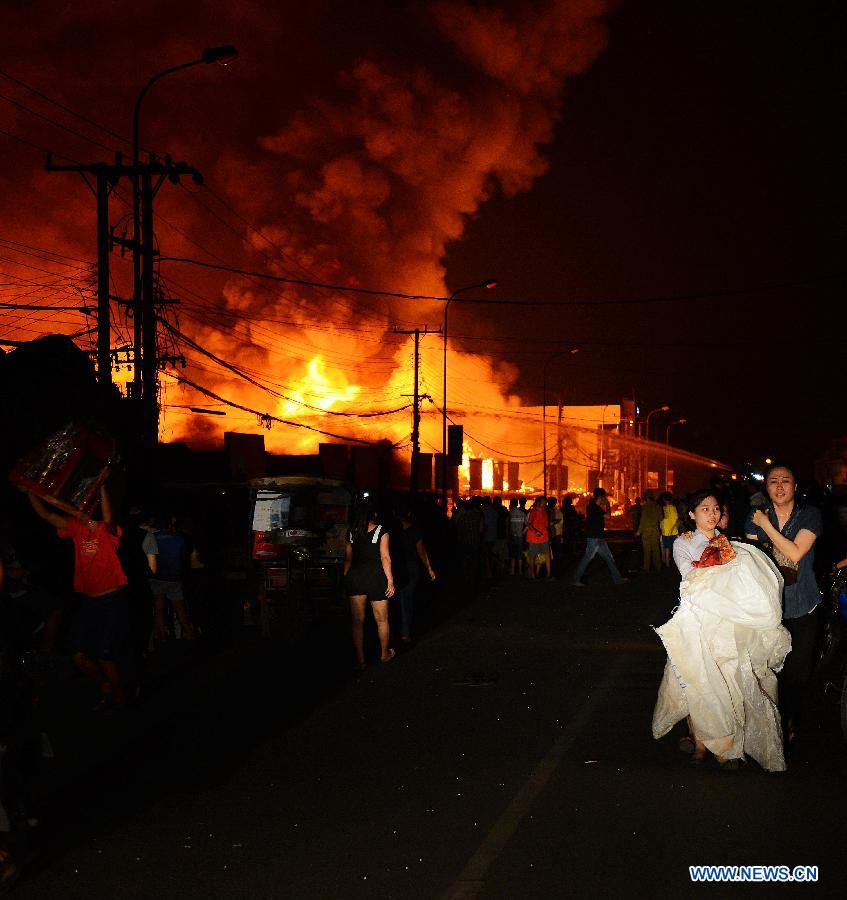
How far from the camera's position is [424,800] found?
6.66 metres

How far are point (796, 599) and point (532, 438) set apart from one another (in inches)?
3175

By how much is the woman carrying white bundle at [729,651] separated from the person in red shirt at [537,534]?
16650mm

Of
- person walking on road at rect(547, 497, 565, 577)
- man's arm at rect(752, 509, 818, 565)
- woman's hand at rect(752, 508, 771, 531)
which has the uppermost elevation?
woman's hand at rect(752, 508, 771, 531)

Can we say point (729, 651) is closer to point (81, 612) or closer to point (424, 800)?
point (424, 800)

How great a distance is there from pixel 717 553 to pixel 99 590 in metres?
4.73

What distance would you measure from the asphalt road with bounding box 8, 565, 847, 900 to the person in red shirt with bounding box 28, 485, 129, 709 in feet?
2.08

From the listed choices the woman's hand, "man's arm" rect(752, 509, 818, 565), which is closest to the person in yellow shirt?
"man's arm" rect(752, 509, 818, 565)

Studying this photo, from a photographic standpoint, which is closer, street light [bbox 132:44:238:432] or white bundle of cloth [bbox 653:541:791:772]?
white bundle of cloth [bbox 653:541:791:772]

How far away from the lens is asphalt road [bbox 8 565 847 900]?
5293 mm

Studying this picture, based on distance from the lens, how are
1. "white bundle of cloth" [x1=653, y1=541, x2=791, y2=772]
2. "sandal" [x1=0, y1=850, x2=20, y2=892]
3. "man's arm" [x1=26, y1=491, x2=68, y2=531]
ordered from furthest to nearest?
"man's arm" [x1=26, y1=491, x2=68, y2=531] → "white bundle of cloth" [x1=653, y1=541, x2=791, y2=772] → "sandal" [x1=0, y1=850, x2=20, y2=892]

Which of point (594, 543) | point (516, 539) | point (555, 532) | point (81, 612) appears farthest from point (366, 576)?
point (555, 532)

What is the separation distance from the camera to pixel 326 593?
56.5 feet

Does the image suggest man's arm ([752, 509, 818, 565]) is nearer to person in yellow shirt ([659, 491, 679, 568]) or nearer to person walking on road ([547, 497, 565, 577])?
person in yellow shirt ([659, 491, 679, 568])

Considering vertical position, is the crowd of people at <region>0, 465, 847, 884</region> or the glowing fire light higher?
the glowing fire light
